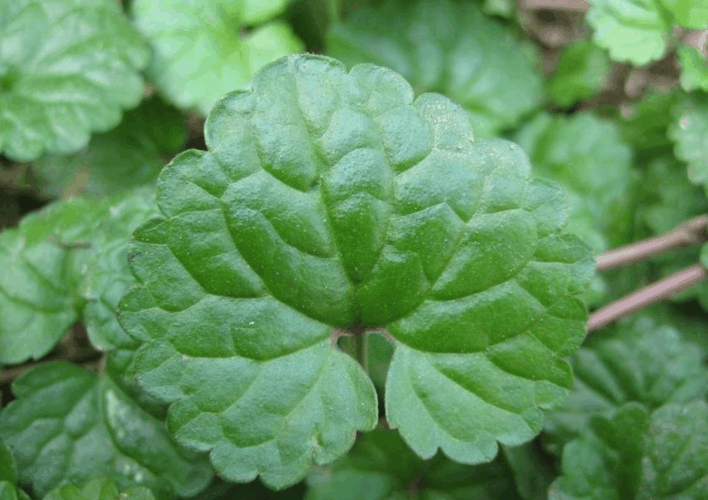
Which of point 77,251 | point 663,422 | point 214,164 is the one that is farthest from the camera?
point 77,251

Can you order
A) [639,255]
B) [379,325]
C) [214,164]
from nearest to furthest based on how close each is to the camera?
[214,164]
[379,325]
[639,255]

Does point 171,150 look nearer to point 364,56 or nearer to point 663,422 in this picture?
point 364,56

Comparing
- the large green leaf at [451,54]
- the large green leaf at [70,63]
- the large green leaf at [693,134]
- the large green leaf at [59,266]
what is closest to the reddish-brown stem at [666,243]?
→ the large green leaf at [693,134]

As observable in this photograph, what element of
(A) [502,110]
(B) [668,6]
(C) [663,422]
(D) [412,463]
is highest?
(B) [668,6]

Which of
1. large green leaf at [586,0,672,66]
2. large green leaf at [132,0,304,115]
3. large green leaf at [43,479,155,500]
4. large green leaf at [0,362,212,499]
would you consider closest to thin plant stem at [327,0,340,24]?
large green leaf at [132,0,304,115]

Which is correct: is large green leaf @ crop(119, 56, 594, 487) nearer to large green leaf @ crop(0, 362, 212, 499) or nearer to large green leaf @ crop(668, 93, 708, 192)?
large green leaf @ crop(0, 362, 212, 499)

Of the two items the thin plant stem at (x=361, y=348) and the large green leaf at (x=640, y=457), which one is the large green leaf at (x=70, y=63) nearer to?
the thin plant stem at (x=361, y=348)

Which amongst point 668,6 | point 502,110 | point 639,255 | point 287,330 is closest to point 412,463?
point 287,330
